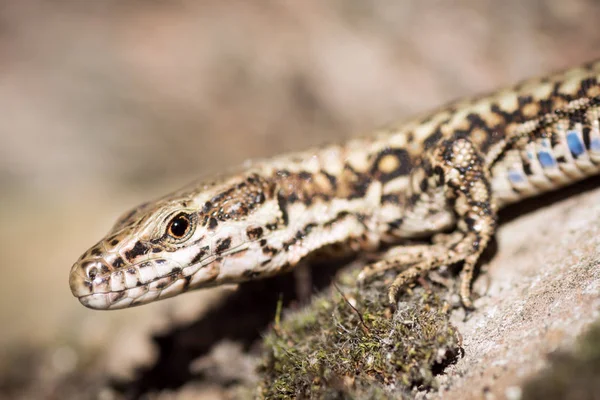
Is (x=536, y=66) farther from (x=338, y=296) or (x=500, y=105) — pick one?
(x=338, y=296)

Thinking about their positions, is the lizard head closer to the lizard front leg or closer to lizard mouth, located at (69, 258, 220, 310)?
lizard mouth, located at (69, 258, 220, 310)

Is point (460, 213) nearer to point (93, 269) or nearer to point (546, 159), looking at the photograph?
point (546, 159)

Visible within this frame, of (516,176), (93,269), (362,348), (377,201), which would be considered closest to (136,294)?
(93,269)

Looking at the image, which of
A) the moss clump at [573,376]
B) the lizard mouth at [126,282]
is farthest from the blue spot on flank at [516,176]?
the lizard mouth at [126,282]

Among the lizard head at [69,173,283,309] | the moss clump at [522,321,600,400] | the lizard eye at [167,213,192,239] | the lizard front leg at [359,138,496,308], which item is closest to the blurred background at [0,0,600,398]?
the lizard head at [69,173,283,309]

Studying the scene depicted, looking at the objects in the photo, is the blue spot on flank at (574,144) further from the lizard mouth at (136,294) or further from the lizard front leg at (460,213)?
the lizard mouth at (136,294)
